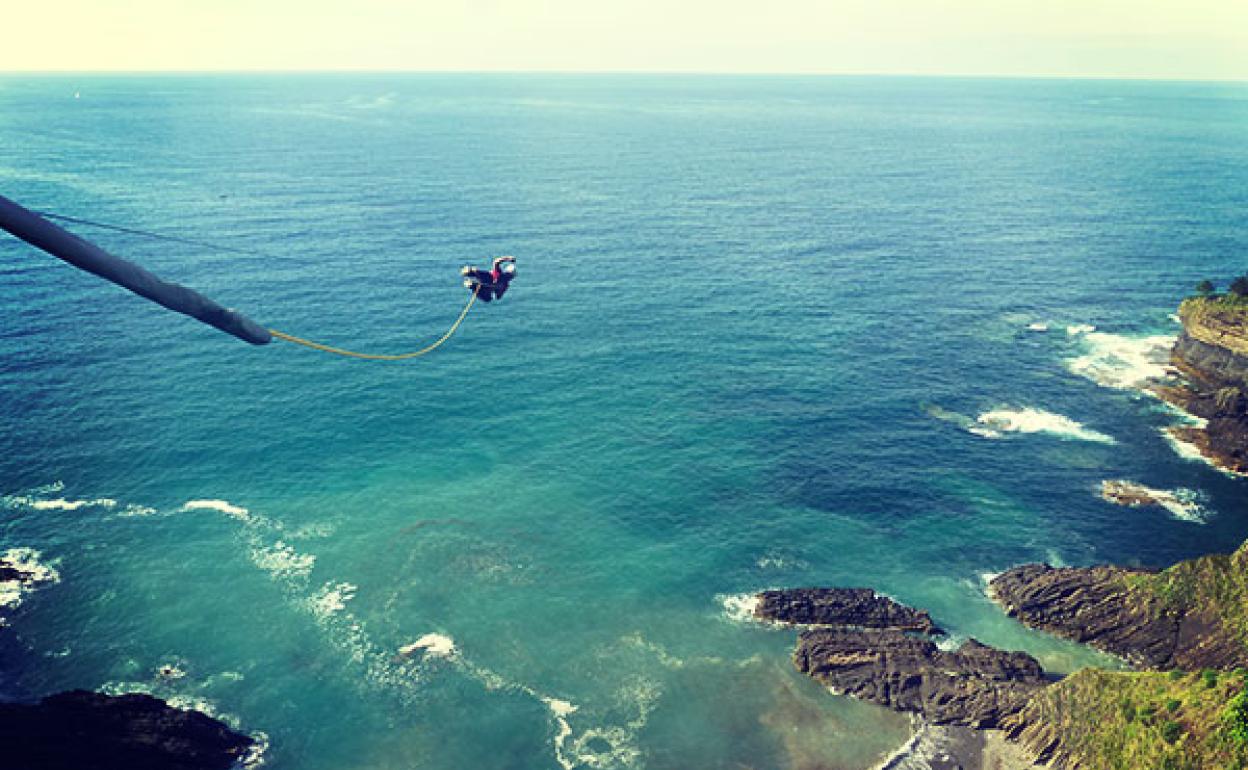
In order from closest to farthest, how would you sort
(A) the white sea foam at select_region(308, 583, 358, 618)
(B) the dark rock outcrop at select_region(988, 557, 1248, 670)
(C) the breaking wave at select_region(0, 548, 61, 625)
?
(B) the dark rock outcrop at select_region(988, 557, 1248, 670) < (C) the breaking wave at select_region(0, 548, 61, 625) < (A) the white sea foam at select_region(308, 583, 358, 618)

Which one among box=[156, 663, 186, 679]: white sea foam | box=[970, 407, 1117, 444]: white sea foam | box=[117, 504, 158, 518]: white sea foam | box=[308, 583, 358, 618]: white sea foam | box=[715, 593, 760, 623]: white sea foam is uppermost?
box=[970, 407, 1117, 444]: white sea foam

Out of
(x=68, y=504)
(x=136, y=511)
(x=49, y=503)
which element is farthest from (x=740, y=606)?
(x=49, y=503)

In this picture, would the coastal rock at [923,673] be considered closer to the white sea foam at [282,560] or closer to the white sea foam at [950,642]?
the white sea foam at [950,642]

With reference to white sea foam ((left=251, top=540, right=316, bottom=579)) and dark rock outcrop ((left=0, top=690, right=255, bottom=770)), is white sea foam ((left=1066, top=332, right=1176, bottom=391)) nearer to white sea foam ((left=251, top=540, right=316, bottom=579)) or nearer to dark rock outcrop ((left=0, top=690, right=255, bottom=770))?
white sea foam ((left=251, top=540, right=316, bottom=579))

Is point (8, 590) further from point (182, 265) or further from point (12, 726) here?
point (182, 265)

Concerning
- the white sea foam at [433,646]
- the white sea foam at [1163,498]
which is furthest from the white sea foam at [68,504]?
the white sea foam at [1163,498]

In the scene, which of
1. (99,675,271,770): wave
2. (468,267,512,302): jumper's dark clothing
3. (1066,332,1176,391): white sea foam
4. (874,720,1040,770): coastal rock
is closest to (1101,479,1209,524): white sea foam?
(1066,332,1176,391): white sea foam
